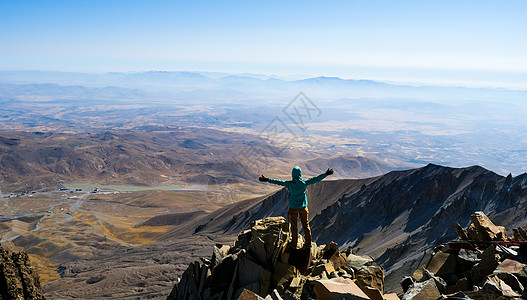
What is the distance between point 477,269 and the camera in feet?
34.0

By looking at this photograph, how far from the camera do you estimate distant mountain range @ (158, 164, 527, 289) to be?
35922 millimetres

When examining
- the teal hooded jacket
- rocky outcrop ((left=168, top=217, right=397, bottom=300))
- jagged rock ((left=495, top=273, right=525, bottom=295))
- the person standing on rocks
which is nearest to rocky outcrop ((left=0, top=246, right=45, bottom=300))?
rocky outcrop ((left=168, top=217, right=397, bottom=300))

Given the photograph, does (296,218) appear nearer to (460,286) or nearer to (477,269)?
(460,286)

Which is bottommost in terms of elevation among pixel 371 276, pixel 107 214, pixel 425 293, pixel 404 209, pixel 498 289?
pixel 107 214

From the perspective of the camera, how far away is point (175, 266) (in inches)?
2085

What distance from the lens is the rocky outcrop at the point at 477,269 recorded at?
8695 mm

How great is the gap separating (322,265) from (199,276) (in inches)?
265

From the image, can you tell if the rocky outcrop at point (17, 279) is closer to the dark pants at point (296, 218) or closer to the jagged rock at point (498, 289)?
the dark pants at point (296, 218)

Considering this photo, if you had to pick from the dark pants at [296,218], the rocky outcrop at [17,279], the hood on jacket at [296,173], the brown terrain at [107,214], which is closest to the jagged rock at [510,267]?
the dark pants at [296,218]

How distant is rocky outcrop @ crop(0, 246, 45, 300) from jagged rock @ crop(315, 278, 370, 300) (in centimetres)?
1536

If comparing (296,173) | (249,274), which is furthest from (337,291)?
(249,274)

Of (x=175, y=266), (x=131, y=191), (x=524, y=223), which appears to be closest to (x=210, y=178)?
(x=131, y=191)

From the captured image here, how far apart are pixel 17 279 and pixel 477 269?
19682 mm

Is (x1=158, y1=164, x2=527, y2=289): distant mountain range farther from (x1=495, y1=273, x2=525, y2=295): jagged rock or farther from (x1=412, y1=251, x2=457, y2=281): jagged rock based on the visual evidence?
(x1=495, y1=273, x2=525, y2=295): jagged rock
